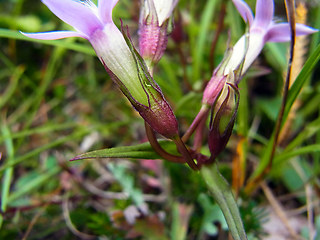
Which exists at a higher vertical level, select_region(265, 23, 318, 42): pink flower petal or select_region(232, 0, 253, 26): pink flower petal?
select_region(232, 0, 253, 26): pink flower petal

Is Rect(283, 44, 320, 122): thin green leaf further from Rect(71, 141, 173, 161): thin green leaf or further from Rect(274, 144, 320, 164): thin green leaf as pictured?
Rect(71, 141, 173, 161): thin green leaf

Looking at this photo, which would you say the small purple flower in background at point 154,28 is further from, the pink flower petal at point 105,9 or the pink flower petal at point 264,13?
the pink flower petal at point 264,13

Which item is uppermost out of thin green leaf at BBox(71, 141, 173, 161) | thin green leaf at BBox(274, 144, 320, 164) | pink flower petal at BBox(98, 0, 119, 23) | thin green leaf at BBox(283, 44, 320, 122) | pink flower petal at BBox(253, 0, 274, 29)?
pink flower petal at BBox(98, 0, 119, 23)

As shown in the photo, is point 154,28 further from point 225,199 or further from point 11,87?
point 11,87

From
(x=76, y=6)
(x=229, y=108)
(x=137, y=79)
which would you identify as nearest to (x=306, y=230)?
(x=229, y=108)

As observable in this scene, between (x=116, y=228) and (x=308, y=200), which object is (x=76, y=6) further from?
(x=308, y=200)

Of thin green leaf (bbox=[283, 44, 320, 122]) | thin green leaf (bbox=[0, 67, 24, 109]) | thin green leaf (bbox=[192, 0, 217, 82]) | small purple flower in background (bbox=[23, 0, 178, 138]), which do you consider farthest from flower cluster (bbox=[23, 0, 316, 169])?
thin green leaf (bbox=[0, 67, 24, 109])

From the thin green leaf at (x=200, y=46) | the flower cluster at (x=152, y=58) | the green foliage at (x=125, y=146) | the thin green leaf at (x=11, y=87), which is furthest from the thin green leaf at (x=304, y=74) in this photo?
the thin green leaf at (x=11, y=87)
